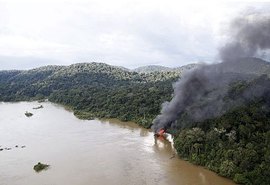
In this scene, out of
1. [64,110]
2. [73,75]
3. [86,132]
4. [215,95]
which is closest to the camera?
[215,95]

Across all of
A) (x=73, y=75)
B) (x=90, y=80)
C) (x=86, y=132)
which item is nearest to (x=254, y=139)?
(x=86, y=132)

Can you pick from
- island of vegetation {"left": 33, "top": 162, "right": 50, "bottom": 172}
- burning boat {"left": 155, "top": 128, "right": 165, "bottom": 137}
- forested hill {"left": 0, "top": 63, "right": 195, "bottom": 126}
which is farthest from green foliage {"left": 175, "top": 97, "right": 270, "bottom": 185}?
forested hill {"left": 0, "top": 63, "right": 195, "bottom": 126}

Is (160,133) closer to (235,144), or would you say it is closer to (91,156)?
(91,156)

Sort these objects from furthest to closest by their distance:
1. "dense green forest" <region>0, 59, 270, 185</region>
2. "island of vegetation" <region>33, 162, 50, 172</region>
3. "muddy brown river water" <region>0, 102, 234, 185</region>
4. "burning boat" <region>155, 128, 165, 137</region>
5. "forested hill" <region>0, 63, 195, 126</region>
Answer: "forested hill" <region>0, 63, 195, 126</region>, "burning boat" <region>155, 128, 165, 137</region>, "island of vegetation" <region>33, 162, 50, 172</region>, "muddy brown river water" <region>0, 102, 234, 185</region>, "dense green forest" <region>0, 59, 270, 185</region>

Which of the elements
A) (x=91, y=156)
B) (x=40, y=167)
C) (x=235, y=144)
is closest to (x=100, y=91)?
(x=91, y=156)

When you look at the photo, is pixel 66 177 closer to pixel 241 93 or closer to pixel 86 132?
pixel 86 132

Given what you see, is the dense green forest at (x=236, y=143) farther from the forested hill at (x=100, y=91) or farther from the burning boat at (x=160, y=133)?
the forested hill at (x=100, y=91)

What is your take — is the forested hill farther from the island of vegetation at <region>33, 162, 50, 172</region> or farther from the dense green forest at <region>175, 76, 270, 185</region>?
the island of vegetation at <region>33, 162, 50, 172</region>
